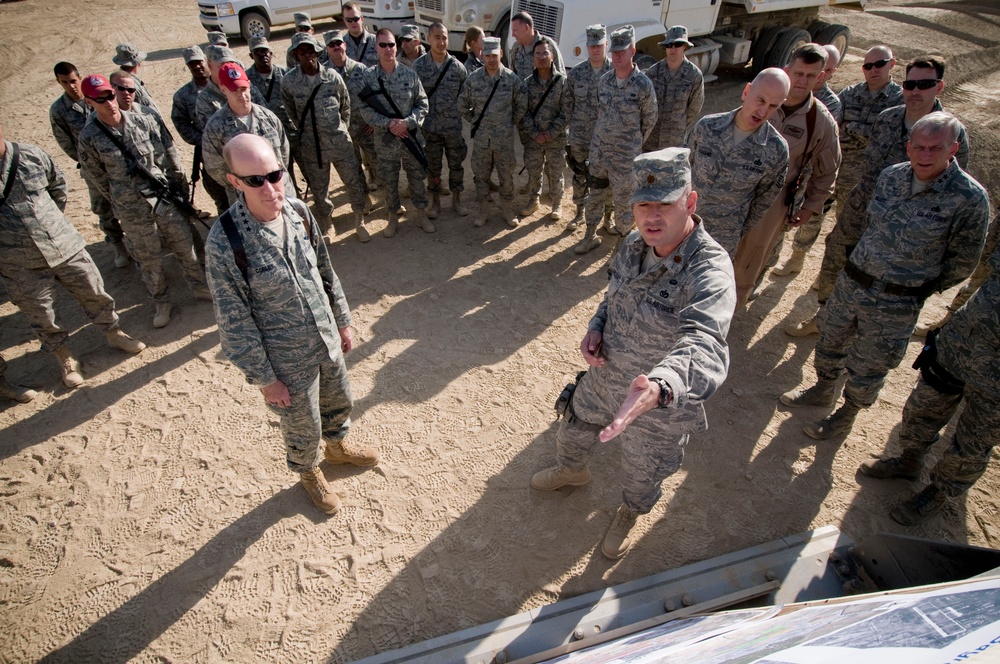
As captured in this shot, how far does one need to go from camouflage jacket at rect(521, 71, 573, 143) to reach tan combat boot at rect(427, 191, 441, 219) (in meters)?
1.37

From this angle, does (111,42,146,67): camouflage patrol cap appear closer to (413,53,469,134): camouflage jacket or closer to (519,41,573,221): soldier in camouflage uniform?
(413,53,469,134): camouflage jacket

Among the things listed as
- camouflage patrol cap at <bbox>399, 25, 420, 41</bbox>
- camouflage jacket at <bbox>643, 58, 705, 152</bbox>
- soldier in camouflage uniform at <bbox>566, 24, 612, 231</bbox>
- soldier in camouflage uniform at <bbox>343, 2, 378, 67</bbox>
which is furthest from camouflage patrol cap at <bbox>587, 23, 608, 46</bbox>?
soldier in camouflage uniform at <bbox>343, 2, 378, 67</bbox>

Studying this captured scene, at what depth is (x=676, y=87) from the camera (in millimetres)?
5531

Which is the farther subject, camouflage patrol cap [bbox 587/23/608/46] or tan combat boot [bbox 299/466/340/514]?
camouflage patrol cap [bbox 587/23/608/46]

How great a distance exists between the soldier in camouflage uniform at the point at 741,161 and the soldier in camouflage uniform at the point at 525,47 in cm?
261

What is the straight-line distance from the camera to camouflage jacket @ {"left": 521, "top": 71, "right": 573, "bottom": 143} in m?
5.82

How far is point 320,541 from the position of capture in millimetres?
3307

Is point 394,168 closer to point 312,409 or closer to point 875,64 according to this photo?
point 312,409

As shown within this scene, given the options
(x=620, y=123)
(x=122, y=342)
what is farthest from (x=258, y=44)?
(x=620, y=123)

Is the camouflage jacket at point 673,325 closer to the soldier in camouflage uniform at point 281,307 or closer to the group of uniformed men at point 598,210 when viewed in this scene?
the group of uniformed men at point 598,210

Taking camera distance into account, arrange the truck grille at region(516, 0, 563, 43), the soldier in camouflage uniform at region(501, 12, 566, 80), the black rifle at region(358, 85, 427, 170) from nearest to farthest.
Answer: the black rifle at region(358, 85, 427, 170), the soldier in camouflage uniform at region(501, 12, 566, 80), the truck grille at region(516, 0, 563, 43)

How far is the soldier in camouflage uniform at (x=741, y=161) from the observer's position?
3561 mm

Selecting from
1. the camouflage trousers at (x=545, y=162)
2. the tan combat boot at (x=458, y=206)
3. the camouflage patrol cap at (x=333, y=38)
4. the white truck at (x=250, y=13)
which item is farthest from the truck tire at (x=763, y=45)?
the white truck at (x=250, y=13)

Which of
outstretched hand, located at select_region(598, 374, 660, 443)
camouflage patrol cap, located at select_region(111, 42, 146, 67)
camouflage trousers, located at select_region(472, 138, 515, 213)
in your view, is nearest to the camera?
outstretched hand, located at select_region(598, 374, 660, 443)
